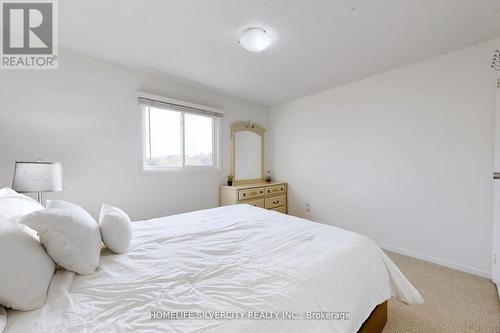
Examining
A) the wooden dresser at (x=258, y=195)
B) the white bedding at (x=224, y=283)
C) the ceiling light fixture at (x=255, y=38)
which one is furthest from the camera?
the wooden dresser at (x=258, y=195)

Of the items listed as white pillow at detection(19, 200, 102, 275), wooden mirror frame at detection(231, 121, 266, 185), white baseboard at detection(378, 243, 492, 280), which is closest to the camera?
white pillow at detection(19, 200, 102, 275)

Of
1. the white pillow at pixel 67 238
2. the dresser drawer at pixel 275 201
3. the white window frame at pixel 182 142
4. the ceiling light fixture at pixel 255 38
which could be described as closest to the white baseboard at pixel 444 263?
the dresser drawer at pixel 275 201

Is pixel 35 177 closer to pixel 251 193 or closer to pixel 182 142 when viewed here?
pixel 182 142

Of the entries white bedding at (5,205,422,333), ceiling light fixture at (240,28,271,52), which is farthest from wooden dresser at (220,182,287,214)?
ceiling light fixture at (240,28,271,52)

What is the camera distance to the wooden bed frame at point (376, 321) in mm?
1209

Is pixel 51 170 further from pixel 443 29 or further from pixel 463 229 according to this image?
pixel 463 229

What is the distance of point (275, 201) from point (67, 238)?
310cm

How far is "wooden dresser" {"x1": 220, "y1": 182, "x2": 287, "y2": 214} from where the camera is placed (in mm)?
3188

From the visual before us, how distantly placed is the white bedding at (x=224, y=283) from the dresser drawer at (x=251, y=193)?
1.60 metres

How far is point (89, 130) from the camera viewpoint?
2.23m

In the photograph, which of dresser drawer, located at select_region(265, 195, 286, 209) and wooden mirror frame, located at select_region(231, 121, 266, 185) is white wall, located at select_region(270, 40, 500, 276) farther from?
wooden mirror frame, located at select_region(231, 121, 266, 185)

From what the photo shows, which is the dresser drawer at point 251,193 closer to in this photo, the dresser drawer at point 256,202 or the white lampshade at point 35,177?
the dresser drawer at point 256,202

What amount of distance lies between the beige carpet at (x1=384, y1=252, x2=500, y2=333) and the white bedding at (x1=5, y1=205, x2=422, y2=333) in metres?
0.38

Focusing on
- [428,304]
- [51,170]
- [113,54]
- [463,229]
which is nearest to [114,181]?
[51,170]
